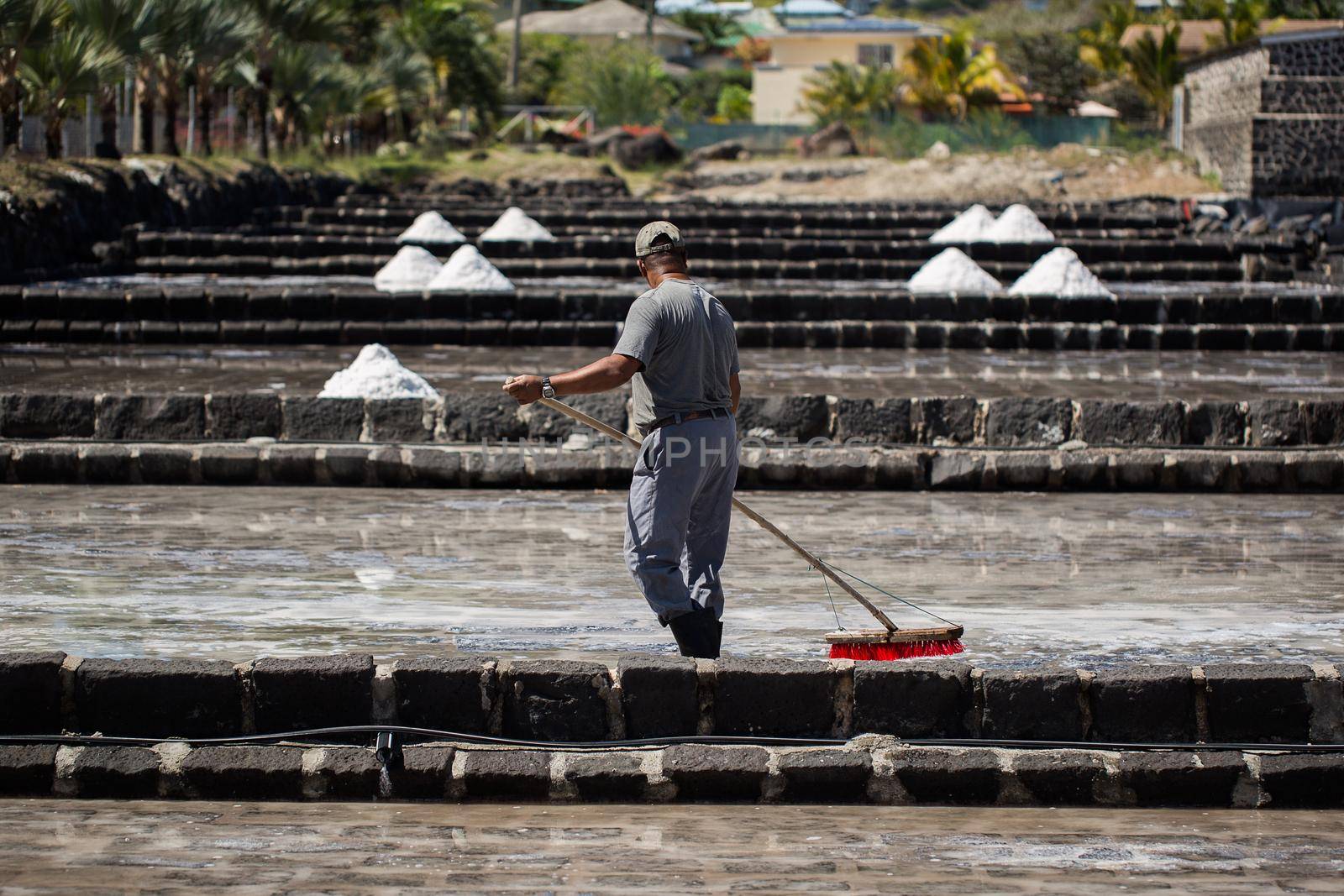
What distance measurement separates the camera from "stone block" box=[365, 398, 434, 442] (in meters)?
10.9

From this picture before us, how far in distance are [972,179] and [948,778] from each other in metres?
33.3

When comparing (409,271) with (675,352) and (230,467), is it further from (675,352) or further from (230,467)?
(675,352)

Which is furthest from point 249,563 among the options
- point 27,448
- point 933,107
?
point 933,107

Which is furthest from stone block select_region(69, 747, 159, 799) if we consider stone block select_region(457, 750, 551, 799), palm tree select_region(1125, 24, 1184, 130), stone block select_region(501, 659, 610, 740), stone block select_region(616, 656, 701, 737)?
palm tree select_region(1125, 24, 1184, 130)

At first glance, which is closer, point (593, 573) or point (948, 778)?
point (948, 778)

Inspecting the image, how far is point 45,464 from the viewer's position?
33.4ft

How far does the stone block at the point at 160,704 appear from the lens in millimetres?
5176

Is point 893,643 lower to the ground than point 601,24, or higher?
lower

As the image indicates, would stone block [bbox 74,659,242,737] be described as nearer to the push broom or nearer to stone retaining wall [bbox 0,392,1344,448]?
the push broom

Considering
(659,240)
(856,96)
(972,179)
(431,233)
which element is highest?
(856,96)

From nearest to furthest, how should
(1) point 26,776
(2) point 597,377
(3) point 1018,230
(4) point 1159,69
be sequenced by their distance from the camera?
(1) point 26,776, (2) point 597,377, (3) point 1018,230, (4) point 1159,69

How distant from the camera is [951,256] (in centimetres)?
1961

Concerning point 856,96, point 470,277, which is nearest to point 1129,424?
point 470,277

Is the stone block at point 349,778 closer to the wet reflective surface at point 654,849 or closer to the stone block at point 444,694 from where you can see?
the wet reflective surface at point 654,849
